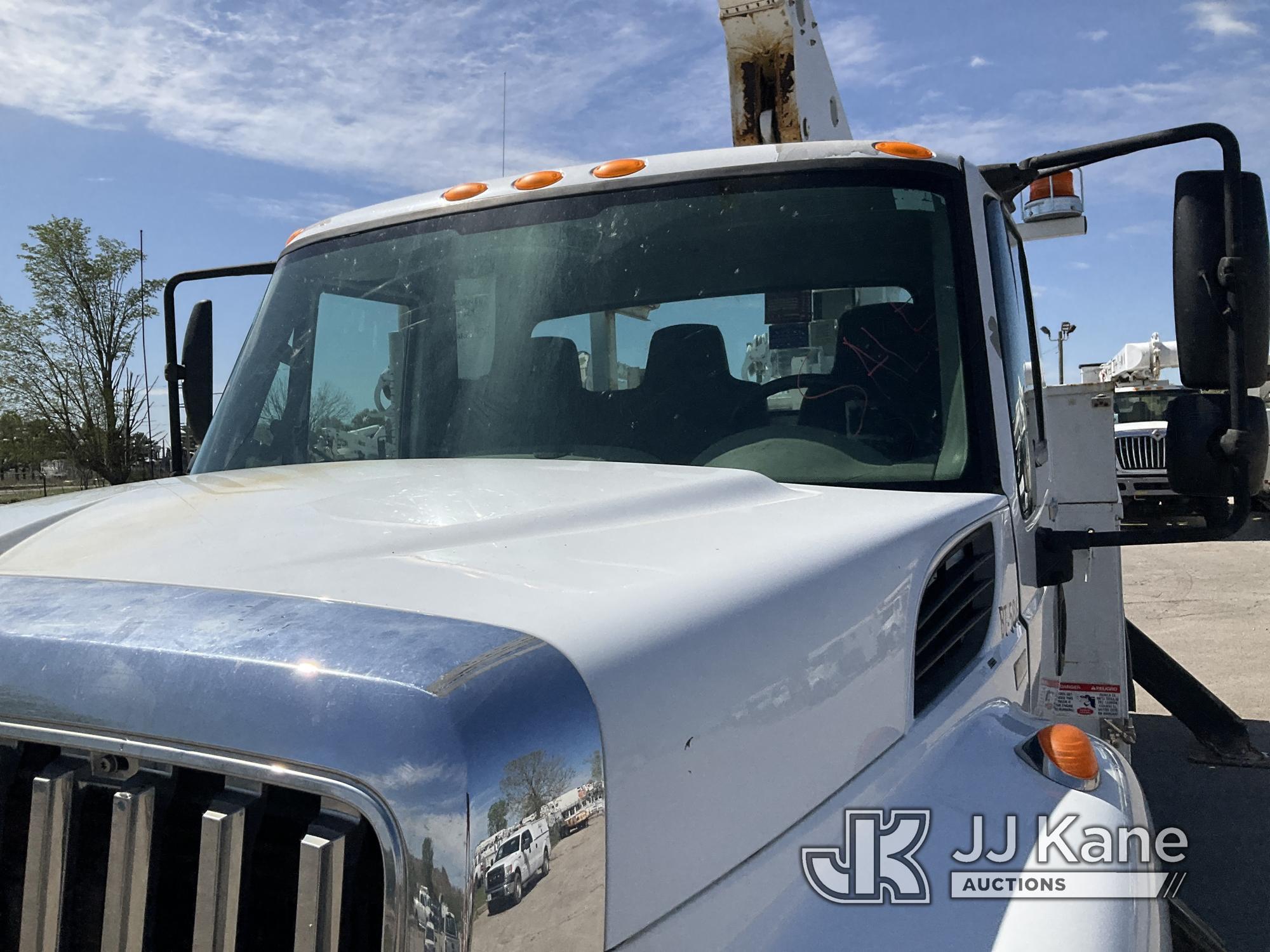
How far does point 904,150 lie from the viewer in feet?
7.93

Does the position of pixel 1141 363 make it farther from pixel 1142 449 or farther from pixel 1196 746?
pixel 1196 746

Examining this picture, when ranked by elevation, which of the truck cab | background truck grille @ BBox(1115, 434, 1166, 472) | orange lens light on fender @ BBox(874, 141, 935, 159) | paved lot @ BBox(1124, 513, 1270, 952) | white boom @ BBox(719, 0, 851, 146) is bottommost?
paved lot @ BBox(1124, 513, 1270, 952)

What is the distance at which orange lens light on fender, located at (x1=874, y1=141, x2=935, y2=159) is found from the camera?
7.89 feet

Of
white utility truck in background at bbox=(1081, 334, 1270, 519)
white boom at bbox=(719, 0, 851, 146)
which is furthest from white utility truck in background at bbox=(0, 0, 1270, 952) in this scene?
white utility truck in background at bbox=(1081, 334, 1270, 519)

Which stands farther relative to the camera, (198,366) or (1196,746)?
(1196,746)

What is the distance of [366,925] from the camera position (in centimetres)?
100

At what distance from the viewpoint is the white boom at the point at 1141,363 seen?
22.2m

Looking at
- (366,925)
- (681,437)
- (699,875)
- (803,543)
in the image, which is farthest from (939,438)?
(366,925)

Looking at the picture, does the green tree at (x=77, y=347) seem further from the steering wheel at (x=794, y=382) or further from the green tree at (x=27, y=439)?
the steering wheel at (x=794, y=382)

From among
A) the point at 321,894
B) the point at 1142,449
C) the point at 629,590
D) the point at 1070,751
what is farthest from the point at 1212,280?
the point at 1142,449

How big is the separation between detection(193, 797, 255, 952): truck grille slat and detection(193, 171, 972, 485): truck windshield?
129 cm

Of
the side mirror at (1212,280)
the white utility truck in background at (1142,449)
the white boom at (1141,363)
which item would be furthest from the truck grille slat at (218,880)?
the white boom at (1141,363)

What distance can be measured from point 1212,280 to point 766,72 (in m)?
3.01

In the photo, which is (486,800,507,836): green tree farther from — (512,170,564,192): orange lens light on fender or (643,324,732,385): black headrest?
(512,170,564,192): orange lens light on fender
